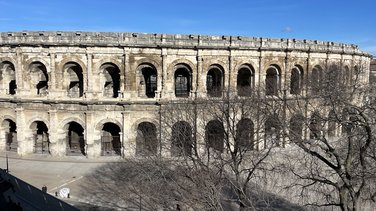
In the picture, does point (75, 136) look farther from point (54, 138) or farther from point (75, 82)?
point (75, 82)

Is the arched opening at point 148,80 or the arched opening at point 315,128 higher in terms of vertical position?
the arched opening at point 148,80

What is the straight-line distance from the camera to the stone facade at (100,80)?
24.6 meters

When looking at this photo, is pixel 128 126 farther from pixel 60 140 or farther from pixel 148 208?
pixel 148 208

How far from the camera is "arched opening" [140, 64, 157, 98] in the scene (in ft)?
91.8

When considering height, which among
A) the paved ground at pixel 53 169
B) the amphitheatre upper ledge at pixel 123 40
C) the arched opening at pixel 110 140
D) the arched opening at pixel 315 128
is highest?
the amphitheatre upper ledge at pixel 123 40

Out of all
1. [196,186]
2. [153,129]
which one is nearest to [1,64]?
[153,129]

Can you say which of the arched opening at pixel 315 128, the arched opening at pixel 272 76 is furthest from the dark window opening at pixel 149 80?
the arched opening at pixel 315 128

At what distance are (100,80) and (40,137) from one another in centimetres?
709

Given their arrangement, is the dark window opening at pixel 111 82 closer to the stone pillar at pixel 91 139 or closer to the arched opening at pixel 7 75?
the stone pillar at pixel 91 139

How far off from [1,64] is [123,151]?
1164 centimetres

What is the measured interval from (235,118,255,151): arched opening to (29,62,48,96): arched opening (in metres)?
16.0

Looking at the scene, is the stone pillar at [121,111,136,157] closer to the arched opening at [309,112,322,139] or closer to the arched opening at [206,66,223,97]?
the arched opening at [206,66,223,97]

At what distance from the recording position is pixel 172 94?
25.4m

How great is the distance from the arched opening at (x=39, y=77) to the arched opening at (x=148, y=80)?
7462 millimetres
